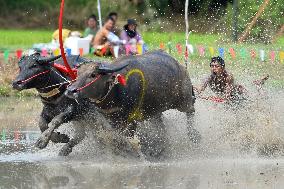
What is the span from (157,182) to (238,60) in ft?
30.3

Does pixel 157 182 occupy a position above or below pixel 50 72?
below

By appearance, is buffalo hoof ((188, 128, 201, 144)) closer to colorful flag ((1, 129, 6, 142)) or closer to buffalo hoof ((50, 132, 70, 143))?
buffalo hoof ((50, 132, 70, 143))

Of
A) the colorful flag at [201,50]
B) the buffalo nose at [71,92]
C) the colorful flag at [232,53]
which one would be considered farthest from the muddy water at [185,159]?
the colorful flag at [201,50]

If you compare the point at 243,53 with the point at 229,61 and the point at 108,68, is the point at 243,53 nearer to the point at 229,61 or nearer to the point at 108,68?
the point at 229,61

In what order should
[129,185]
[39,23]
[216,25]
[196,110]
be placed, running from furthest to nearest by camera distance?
[39,23], [216,25], [196,110], [129,185]

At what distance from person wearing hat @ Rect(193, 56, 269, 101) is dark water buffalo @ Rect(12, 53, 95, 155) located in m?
2.77

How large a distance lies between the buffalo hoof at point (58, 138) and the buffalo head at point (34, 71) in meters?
0.65

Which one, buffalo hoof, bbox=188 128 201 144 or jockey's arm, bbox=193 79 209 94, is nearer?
buffalo hoof, bbox=188 128 201 144

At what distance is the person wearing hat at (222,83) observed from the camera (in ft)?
45.7

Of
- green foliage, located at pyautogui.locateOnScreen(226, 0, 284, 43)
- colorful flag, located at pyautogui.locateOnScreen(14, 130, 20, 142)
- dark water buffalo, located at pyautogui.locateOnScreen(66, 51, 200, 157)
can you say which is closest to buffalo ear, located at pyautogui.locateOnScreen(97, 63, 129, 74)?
dark water buffalo, located at pyautogui.locateOnScreen(66, 51, 200, 157)

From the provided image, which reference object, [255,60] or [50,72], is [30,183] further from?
[255,60]

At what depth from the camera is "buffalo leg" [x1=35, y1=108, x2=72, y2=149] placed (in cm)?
1143

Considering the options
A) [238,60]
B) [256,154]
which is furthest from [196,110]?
[238,60]

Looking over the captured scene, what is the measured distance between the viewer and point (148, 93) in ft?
38.8
